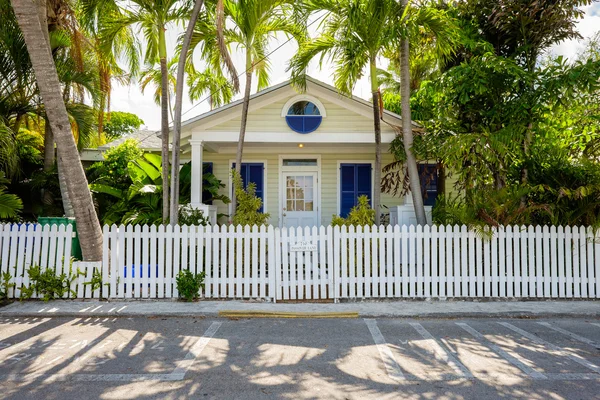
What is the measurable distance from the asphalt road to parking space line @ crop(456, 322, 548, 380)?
12 millimetres

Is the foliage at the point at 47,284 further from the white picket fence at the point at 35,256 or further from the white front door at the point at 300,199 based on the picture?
the white front door at the point at 300,199

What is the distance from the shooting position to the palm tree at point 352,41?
8.18 metres

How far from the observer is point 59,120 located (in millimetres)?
7125

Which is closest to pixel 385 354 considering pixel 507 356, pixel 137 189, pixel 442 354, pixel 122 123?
pixel 442 354

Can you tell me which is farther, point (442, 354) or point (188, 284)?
point (188, 284)

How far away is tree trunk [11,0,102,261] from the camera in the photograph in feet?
22.5

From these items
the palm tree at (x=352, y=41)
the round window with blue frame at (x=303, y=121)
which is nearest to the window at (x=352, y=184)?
the round window with blue frame at (x=303, y=121)

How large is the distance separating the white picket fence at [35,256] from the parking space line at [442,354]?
19.0ft

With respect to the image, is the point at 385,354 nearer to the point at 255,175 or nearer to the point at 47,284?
the point at 47,284

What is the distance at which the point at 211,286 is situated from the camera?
7527 millimetres

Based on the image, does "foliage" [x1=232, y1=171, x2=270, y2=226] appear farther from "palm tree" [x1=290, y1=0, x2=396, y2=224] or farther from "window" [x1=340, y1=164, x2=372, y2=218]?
"window" [x1=340, y1=164, x2=372, y2=218]

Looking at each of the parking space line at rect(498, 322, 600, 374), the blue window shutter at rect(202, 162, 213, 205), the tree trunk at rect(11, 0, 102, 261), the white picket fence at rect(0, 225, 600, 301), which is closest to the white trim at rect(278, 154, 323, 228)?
the blue window shutter at rect(202, 162, 213, 205)

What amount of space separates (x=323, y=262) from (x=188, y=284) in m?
2.44

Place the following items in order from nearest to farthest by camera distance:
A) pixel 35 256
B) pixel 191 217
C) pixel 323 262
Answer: pixel 35 256 → pixel 323 262 → pixel 191 217
